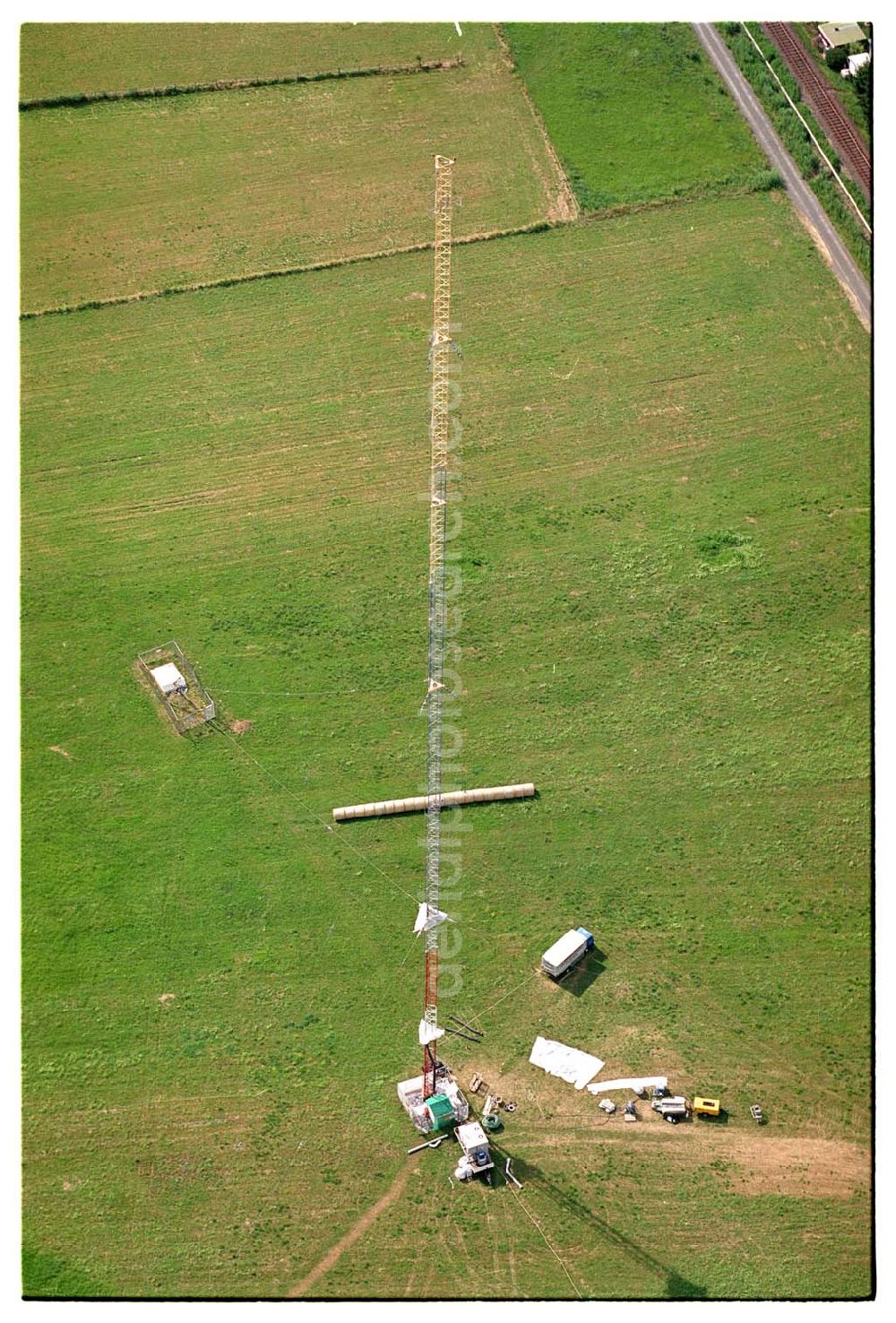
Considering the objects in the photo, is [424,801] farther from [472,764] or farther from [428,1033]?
[428,1033]

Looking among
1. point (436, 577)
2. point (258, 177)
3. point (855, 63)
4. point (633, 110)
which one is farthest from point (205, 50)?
point (855, 63)

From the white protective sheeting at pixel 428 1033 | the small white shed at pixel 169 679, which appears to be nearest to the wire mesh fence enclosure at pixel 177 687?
the small white shed at pixel 169 679

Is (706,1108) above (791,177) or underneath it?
underneath

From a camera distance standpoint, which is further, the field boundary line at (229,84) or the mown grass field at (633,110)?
the mown grass field at (633,110)

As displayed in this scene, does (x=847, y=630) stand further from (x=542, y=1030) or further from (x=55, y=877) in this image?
(x=55, y=877)

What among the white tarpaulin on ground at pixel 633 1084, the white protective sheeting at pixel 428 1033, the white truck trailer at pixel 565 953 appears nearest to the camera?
the white protective sheeting at pixel 428 1033

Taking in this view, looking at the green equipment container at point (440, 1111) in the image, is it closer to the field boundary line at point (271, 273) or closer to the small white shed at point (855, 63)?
the field boundary line at point (271, 273)

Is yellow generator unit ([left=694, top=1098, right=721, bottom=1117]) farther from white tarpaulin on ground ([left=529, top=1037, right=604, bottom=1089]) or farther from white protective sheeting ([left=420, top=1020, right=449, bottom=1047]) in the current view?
white protective sheeting ([left=420, top=1020, right=449, bottom=1047])
